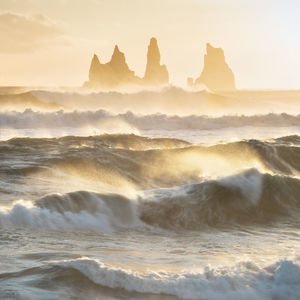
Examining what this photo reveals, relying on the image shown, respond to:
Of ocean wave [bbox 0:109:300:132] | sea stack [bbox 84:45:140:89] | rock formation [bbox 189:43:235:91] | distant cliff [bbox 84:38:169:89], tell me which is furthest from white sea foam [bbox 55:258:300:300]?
rock formation [bbox 189:43:235:91]

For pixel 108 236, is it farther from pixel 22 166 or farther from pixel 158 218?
pixel 22 166

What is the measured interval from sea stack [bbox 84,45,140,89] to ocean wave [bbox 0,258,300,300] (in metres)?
127

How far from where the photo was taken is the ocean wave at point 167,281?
515cm

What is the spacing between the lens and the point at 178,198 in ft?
33.4

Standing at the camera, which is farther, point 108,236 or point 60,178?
point 60,178

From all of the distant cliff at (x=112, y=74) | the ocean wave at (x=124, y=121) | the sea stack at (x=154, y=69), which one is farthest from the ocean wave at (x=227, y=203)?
the sea stack at (x=154, y=69)

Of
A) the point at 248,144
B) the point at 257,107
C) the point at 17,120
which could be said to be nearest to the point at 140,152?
the point at 248,144

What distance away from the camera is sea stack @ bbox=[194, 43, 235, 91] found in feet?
553

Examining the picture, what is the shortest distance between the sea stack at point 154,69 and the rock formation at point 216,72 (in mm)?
20966

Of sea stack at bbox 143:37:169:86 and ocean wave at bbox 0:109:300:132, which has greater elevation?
sea stack at bbox 143:37:169:86

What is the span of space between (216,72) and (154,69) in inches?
1160

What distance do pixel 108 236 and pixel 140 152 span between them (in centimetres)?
1036

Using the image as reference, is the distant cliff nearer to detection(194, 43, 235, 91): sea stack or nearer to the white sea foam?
detection(194, 43, 235, 91): sea stack

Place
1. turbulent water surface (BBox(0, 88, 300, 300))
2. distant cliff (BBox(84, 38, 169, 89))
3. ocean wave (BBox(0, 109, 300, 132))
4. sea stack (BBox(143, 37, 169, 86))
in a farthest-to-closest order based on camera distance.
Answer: sea stack (BBox(143, 37, 169, 86)) → distant cliff (BBox(84, 38, 169, 89)) → ocean wave (BBox(0, 109, 300, 132)) → turbulent water surface (BBox(0, 88, 300, 300))
